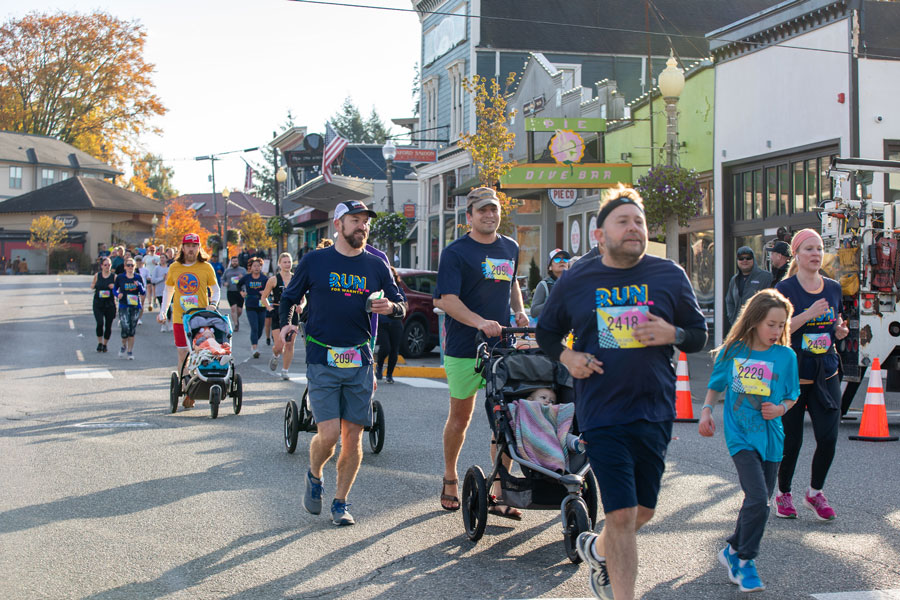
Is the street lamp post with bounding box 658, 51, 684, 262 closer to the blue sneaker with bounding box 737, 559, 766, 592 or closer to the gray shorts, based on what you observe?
the gray shorts

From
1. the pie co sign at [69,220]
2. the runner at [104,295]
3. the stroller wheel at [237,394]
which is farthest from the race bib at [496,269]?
the pie co sign at [69,220]

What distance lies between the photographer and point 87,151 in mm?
86438

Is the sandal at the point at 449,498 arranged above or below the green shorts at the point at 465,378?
below

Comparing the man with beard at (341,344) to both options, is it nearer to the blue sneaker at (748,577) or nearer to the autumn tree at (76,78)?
the blue sneaker at (748,577)

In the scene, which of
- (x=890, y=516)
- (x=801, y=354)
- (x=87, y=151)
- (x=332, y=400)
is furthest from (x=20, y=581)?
(x=87, y=151)

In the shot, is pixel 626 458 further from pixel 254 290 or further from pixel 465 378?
pixel 254 290

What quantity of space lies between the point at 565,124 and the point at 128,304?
35.2 ft

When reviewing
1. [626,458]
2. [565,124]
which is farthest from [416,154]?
[626,458]

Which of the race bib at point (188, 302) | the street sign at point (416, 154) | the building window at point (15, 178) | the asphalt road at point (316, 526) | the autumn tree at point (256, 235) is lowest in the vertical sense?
the asphalt road at point (316, 526)

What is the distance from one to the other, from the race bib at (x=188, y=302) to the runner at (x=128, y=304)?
23.9ft

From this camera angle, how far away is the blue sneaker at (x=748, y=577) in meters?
5.20

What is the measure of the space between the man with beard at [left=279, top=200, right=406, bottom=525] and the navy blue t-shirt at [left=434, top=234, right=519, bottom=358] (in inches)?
15.5

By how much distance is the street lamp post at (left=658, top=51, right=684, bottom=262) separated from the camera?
2078 cm

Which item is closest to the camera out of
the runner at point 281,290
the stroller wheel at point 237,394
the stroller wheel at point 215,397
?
A: the stroller wheel at point 215,397
